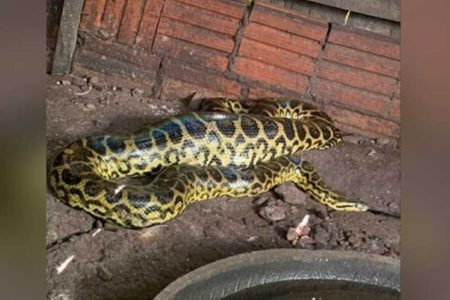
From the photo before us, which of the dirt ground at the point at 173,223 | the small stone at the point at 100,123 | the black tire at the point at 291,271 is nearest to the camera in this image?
the black tire at the point at 291,271

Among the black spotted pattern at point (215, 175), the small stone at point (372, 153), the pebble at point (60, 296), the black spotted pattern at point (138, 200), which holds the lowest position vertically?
the pebble at point (60, 296)

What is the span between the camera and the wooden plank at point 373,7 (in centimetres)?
123

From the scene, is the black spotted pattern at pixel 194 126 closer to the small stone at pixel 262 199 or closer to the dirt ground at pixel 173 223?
the dirt ground at pixel 173 223

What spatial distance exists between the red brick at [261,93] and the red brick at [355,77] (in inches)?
3.8

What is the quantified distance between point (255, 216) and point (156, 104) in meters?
0.30

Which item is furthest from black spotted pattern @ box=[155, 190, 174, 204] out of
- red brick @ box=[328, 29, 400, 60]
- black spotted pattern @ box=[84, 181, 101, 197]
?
red brick @ box=[328, 29, 400, 60]

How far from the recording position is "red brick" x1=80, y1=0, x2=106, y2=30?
135cm

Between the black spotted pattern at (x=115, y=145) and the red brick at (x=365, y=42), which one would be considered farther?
the black spotted pattern at (x=115, y=145)

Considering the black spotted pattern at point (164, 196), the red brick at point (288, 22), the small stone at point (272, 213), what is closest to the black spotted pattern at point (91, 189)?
the black spotted pattern at point (164, 196)

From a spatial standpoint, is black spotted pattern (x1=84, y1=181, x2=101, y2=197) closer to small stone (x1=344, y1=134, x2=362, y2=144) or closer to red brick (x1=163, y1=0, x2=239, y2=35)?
red brick (x1=163, y1=0, x2=239, y2=35)

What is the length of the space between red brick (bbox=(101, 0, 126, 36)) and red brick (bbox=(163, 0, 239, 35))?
0.09m

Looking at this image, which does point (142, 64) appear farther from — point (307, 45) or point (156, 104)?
point (307, 45)
